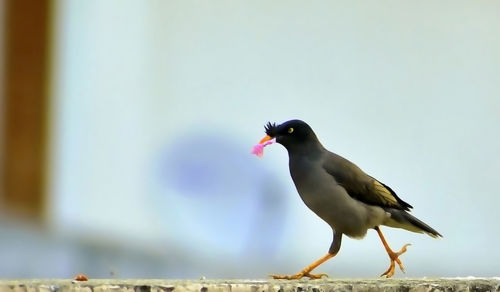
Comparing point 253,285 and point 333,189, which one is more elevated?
point 333,189

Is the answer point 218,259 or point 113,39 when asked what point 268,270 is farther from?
point 113,39

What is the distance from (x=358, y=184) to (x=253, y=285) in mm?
612

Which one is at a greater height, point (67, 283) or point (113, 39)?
point (113, 39)

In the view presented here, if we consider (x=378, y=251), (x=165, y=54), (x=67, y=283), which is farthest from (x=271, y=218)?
(x=67, y=283)

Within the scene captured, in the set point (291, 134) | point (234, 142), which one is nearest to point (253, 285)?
point (291, 134)

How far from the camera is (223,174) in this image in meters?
4.99

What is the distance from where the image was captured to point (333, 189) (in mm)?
2229

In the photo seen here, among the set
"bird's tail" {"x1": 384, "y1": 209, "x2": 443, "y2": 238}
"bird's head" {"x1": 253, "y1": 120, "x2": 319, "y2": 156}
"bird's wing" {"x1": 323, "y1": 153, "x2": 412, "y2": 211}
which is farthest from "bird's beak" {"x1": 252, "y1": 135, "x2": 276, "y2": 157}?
"bird's tail" {"x1": 384, "y1": 209, "x2": 443, "y2": 238}

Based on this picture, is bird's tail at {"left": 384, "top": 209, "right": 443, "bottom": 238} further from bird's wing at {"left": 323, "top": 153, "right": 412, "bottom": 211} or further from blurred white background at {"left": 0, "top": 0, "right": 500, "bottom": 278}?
blurred white background at {"left": 0, "top": 0, "right": 500, "bottom": 278}

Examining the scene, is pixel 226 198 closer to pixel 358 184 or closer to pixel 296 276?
pixel 358 184

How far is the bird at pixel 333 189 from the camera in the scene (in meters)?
2.20

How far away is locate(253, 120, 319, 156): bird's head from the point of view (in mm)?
2162

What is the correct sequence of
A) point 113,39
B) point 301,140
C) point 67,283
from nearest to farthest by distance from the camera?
1. point 67,283
2. point 301,140
3. point 113,39

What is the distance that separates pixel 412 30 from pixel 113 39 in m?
1.21
